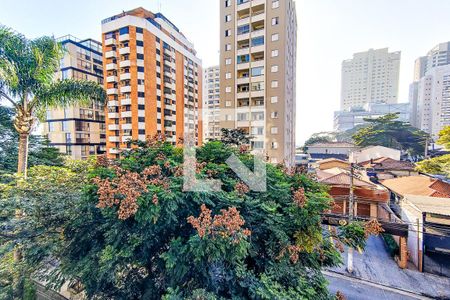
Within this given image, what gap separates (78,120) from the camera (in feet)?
98.2

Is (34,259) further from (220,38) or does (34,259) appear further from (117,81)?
(117,81)

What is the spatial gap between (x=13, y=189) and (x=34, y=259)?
1920mm

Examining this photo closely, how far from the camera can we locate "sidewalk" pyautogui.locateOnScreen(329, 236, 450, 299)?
880cm

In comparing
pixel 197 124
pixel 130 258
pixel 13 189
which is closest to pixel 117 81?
pixel 197 124

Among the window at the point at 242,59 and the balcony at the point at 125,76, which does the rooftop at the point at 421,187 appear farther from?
the balcony at the point at 125,76

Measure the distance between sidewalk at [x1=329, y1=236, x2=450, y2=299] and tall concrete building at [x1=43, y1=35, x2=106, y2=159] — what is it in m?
33.6

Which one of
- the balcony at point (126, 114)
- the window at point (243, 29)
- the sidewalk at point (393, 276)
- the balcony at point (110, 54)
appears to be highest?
the balcony at point (110, 54)

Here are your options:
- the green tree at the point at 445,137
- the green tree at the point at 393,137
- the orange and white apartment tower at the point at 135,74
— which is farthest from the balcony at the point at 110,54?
the green tree at the point at 393,137

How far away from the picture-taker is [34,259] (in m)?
4.76

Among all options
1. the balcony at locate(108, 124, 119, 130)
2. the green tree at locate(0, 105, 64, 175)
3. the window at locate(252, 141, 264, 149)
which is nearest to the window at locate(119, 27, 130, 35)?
Result: the balcony at locate(108, 124, 119, 130)

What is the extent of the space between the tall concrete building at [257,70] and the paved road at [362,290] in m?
11.0

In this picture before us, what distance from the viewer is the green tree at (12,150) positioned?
10383 mm

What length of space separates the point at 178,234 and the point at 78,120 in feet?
108

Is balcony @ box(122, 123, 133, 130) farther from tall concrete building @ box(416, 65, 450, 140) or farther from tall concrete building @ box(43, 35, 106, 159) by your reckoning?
tall concrete building @ box(416, 65, 450, 140)
